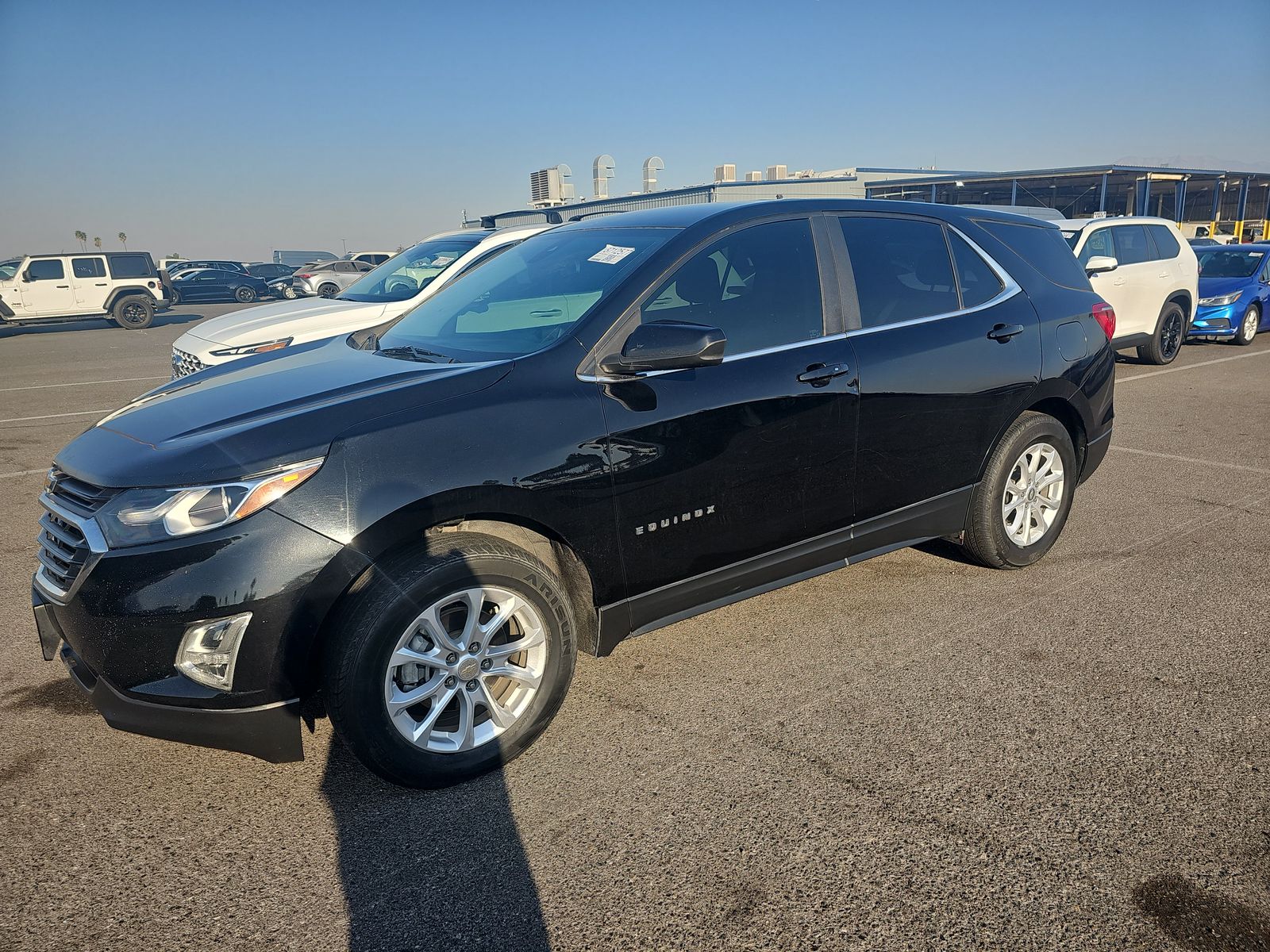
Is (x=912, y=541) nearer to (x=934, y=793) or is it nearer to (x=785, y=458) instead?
(x=785, y=458)

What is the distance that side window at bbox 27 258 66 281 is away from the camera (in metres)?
23.2

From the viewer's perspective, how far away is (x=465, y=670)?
2.89 meters

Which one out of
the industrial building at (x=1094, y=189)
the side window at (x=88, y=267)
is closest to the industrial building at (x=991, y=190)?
the industrial building at (x=1094, y=189)

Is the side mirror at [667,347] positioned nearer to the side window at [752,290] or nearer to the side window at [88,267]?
the side window at [752,290]

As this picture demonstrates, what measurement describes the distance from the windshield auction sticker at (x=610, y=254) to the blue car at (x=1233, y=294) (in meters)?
12.9

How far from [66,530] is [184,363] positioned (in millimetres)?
5300

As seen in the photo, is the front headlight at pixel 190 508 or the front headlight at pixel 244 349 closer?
the front headlight at pixel 190 508

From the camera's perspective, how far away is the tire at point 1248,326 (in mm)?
13445

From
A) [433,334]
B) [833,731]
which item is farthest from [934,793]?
[433,334]

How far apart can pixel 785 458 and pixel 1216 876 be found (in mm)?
1880

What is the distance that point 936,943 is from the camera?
87.3 inches

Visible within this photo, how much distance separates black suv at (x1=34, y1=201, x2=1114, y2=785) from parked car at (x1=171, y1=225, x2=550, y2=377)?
326cm

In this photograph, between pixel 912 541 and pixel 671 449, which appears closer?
pixel 671 449

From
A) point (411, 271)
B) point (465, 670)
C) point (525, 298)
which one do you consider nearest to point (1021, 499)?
point (525, 298)
